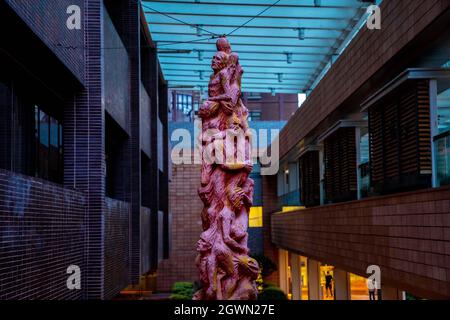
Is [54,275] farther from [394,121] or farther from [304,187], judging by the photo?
[304,187]

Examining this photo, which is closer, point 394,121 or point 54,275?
point 54,275

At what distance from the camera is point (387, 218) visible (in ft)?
35.1

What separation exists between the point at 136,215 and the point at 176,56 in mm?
7106

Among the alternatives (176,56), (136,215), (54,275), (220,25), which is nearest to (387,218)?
(54,275)

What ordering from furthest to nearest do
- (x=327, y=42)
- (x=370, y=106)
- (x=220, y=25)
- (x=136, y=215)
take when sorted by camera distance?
(x=327, y=42), (x=220, y=25), (x=136, y=215), (x=370, y=106)

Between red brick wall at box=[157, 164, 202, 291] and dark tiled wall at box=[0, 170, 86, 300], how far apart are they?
1942 cm

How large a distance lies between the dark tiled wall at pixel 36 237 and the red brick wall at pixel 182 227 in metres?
19.4

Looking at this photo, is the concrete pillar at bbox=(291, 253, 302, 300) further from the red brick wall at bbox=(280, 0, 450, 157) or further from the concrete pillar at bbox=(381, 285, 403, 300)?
the concrete pillar at bbox=(381, 285, 403, 300)

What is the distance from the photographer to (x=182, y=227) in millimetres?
29938

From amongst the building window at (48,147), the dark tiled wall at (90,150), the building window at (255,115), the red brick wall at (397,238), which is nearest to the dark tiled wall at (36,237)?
the dark tiled wall at (90,150)

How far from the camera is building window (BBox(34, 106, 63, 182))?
10.2 m

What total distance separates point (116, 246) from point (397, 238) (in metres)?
5.51
